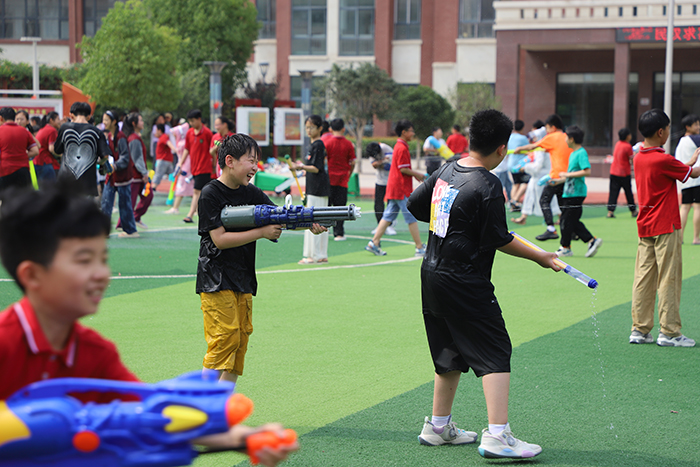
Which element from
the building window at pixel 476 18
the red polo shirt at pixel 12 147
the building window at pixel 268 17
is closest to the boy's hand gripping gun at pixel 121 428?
the red polo shirt at pixel 12 147

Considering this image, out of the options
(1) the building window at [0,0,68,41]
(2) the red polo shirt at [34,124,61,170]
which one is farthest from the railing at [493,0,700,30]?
(1) the building window at [0,0,68,41]

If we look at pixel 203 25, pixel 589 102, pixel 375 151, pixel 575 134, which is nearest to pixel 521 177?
pixel 375 151

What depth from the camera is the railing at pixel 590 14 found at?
30922mm

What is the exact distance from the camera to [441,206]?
14.7 feet

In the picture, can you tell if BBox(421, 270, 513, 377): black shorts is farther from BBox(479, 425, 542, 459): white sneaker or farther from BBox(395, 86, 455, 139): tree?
BBox(395, 86, 455, 139): tree

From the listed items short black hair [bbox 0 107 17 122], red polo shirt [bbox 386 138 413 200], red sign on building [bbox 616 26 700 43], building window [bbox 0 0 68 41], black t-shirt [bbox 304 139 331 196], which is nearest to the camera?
black t-shirt [bbox 304 139 331 196]

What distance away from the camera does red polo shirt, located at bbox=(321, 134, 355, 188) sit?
13.1 metres

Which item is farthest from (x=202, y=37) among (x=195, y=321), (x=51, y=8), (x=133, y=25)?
(x=195, y=321)

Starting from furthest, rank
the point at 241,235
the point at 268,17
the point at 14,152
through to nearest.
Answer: the point at 268,17, the point at 14,152, the point at 241,235

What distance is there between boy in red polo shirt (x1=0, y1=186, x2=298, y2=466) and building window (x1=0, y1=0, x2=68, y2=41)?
60171 mm

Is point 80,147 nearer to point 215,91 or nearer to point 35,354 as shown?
point 35,354

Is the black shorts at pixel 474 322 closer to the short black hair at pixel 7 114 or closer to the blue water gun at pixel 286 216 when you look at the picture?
the blue water gun at pixel 286 216

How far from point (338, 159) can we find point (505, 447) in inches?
363

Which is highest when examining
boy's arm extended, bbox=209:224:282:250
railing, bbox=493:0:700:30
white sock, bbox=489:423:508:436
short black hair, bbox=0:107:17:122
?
railing, bbox=493:0:700:30
